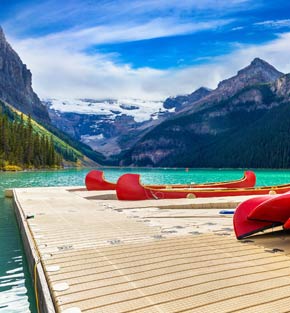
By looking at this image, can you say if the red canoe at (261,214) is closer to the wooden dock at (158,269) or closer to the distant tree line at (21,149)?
the wooden dock at (158,269)

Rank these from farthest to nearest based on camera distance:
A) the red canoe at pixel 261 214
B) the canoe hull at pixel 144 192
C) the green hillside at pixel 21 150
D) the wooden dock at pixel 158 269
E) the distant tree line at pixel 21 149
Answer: the distant tree line at pixel 21 149
the green hillside at pixel 21 150
the canoe hull at pixel 144 192
the red canoe at pixel 261 214
the wooden dock at pixel 158 269

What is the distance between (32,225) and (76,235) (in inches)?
107

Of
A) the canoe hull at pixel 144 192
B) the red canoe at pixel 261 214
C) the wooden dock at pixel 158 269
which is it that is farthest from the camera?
the canoe hull at pixel 144 192

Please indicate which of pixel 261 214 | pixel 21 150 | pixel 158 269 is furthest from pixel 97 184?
pixel 21 150

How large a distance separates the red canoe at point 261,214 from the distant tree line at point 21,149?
112165 millimetres

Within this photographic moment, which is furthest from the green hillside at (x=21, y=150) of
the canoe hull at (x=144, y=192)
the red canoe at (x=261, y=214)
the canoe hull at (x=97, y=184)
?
the red canoe at (x=261, y=214)

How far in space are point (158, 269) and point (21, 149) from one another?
126 m

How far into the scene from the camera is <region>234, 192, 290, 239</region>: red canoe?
9.30m

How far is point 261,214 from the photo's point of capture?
372 inches

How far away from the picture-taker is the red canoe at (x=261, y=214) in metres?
9.30

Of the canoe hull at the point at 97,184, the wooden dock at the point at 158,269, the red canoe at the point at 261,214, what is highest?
the red canoe at the point at 261,214

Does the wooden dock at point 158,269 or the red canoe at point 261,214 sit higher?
the red canoe at point 261,214

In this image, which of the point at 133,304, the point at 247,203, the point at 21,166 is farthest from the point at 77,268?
the point at 21,166

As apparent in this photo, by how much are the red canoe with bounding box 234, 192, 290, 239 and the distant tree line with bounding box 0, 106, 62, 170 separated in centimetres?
11216
